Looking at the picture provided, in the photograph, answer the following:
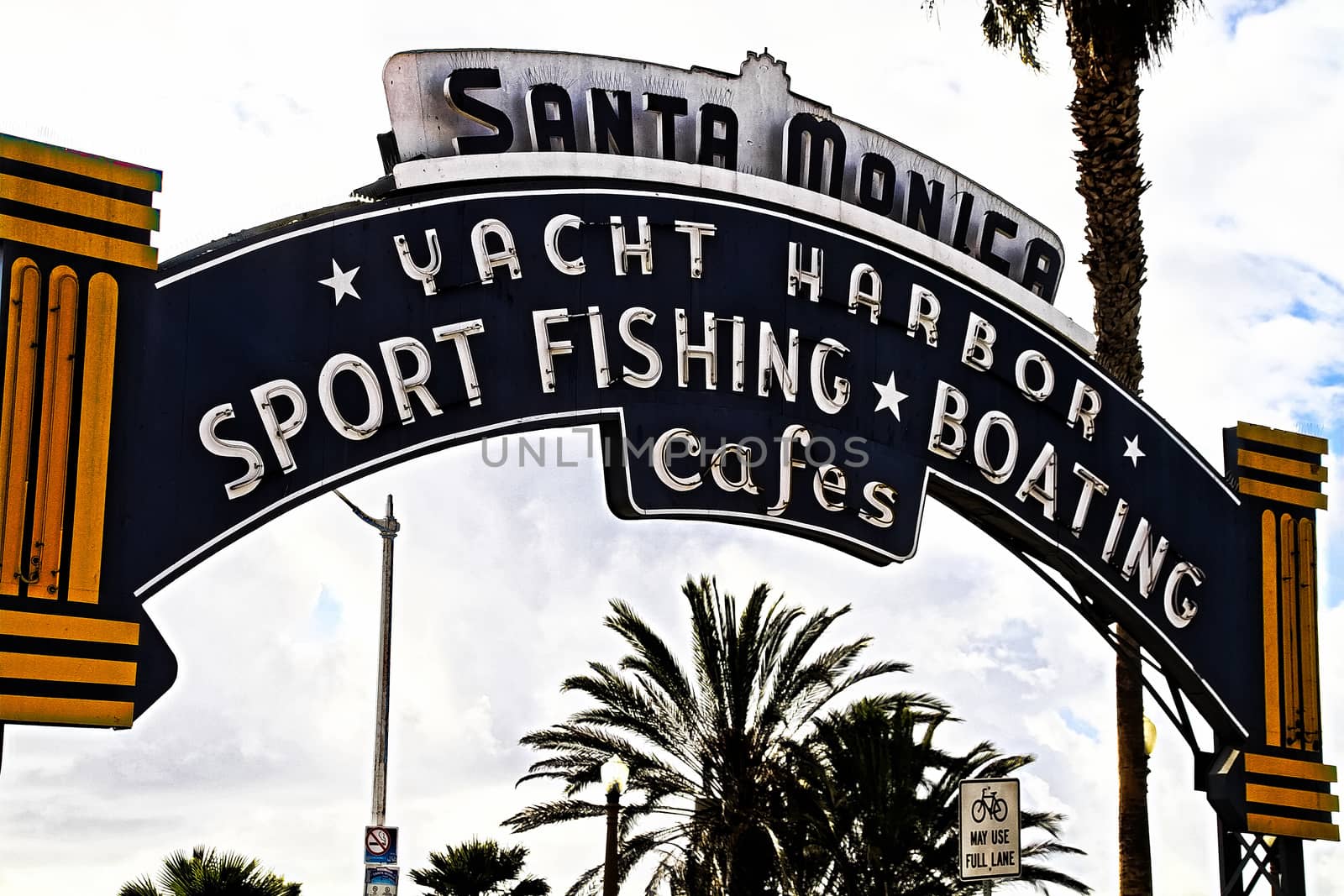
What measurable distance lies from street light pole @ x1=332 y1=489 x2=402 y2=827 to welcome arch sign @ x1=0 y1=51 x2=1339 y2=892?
28.2 ft

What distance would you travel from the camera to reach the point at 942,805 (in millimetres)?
26641

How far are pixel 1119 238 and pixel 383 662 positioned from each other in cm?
1036

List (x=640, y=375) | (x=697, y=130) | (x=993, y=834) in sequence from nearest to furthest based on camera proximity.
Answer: (x=993, y=834) → (x=640, y=375) → (x=697, y=130)

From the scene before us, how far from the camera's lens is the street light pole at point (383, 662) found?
2205 cm

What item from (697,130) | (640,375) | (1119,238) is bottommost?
(640,375)

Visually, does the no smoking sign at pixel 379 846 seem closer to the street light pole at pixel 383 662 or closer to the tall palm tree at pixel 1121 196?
the street light pole at pixel 383 662

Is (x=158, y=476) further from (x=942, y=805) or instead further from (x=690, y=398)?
(x=942, y=805)

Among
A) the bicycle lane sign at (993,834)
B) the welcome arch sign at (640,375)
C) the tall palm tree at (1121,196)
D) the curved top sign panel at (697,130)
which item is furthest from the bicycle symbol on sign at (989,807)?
the tall palm tree at (1121,196)

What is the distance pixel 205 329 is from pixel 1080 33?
12498mm

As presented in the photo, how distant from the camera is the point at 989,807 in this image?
13180 mm

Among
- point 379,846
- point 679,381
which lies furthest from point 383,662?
point 679,381

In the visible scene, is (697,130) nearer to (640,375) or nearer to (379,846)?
(640,375)

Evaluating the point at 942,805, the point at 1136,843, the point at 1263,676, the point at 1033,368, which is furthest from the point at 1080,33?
the point at 942,805

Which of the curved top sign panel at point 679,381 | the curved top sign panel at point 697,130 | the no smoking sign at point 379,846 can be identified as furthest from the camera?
the no smoking sign at point 379,846
